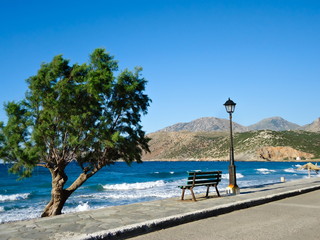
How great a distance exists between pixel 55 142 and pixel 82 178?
1901 mm

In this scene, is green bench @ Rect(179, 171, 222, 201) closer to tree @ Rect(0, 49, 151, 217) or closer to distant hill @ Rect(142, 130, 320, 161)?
tree @ Rect(0, 49, 151, 217)

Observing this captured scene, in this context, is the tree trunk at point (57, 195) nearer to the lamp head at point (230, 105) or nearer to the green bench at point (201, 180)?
the green bench at point (201, 180)

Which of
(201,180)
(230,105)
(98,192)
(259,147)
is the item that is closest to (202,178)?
(201,180)

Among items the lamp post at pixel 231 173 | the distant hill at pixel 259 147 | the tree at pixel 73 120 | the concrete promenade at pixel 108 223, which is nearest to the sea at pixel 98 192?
the tree at pixel 73 120

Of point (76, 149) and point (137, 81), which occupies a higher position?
point (137, 81)

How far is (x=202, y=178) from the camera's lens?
34.7ft

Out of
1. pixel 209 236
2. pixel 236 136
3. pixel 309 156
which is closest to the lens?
pixel 209 236

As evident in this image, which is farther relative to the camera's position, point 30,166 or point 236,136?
point 236,136

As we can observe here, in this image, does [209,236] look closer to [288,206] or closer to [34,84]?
[288,206]

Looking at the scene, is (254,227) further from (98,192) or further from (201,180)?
(98,192)

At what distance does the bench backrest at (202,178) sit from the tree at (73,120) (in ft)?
9.49

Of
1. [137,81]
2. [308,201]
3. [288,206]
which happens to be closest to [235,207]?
[288,206]

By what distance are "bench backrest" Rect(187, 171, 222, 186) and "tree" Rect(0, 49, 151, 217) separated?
2.89 metres

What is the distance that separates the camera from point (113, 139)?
10.8 metres
